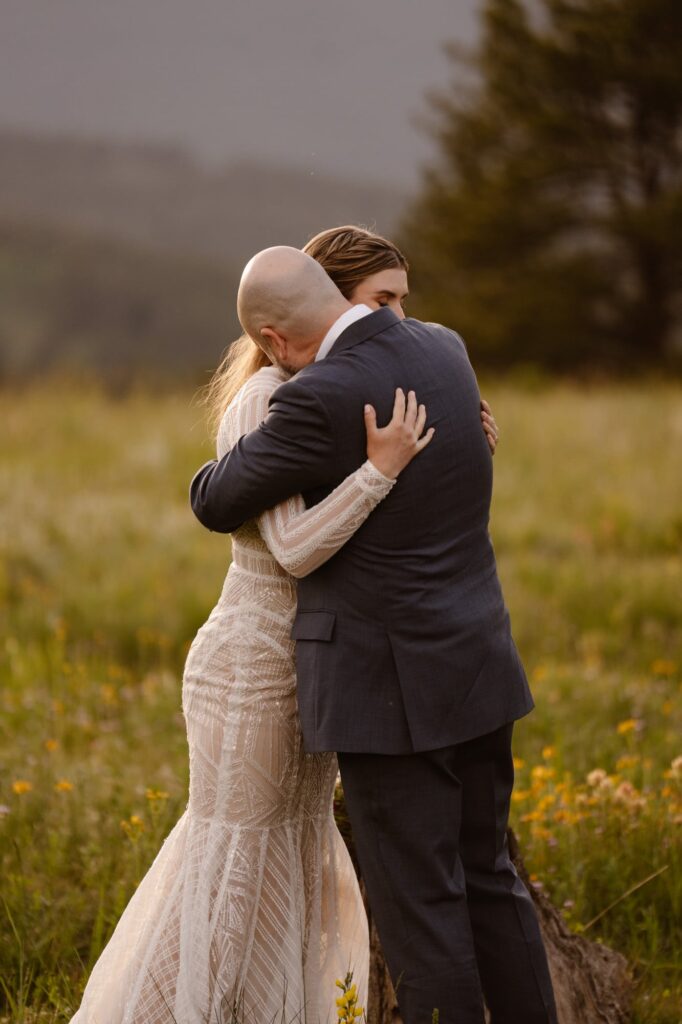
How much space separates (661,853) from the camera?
3887 mm

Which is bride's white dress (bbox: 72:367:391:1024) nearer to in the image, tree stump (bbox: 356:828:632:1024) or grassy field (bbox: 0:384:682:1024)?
tree stump (bbox: 356:828:632:1024)

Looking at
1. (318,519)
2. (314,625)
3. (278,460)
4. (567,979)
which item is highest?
(278,460)

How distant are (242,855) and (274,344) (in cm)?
127

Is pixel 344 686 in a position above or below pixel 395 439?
below

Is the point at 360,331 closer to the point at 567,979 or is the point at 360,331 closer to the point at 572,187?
the point at 567,979

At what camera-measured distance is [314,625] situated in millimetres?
2584

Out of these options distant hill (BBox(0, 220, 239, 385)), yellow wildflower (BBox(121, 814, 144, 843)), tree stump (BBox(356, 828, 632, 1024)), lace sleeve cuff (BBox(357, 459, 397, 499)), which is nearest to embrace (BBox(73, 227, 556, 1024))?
lace sleeve cuff (BBox(357, 459, 397, 499))

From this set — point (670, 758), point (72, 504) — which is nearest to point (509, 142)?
point (72, 504)

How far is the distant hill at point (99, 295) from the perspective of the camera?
159ft

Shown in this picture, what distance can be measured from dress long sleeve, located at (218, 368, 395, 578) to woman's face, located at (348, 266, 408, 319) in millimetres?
368

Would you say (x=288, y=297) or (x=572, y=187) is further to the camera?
(x=572, y=187)

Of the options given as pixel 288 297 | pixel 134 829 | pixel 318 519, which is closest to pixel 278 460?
pixel 318 519

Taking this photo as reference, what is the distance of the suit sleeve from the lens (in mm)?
2479

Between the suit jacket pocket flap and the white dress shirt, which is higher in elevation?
the white dress shirt
